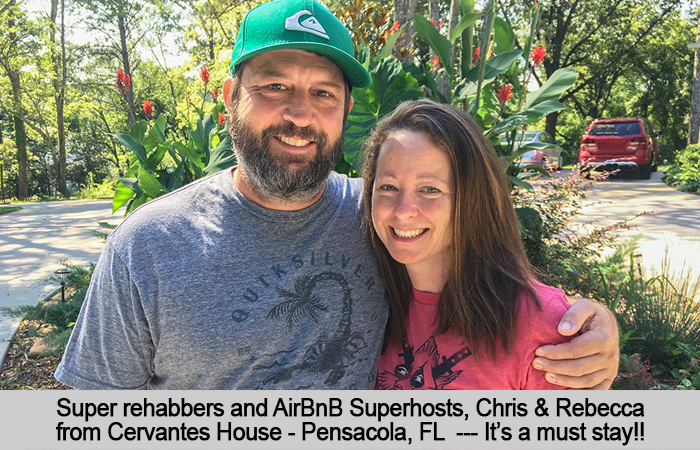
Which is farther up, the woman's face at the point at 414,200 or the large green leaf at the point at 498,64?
the large green leaf at the point at 498,64

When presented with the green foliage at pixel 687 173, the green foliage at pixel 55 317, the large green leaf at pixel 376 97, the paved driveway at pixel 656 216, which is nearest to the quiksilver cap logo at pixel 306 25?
the large green leaf at pixel 376 97

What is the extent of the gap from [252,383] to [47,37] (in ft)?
74.9

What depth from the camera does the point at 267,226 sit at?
1568 millimetres

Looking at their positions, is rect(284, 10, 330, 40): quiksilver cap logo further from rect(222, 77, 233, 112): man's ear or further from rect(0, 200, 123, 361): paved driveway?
rect(0, 200, 123, 361): paved driveway

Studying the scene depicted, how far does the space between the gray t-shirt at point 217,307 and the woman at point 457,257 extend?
0.22m

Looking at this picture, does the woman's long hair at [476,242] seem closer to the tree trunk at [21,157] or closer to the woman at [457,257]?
the woman at [457,257]

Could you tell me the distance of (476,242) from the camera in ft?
5.16

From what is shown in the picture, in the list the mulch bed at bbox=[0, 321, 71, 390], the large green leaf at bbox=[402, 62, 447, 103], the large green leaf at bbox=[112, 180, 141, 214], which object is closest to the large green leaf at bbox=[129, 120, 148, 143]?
the large green leaf at bbox=[112, 180, 141, 214]

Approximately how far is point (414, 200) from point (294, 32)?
695mm

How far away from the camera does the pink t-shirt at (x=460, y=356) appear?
1.42m

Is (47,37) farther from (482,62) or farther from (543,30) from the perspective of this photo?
(482,62)

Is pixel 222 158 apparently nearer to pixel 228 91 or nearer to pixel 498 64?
pixel 228 91

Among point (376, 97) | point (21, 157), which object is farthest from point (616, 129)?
point (21, 157)

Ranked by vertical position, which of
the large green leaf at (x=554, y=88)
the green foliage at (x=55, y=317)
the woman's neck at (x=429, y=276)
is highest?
the large green leaf at (x=554, y=88)
